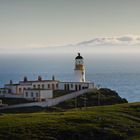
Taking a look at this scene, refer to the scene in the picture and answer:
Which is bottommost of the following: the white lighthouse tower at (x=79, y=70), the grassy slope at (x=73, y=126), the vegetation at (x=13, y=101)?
the grassy slope at (x=73, y=126)

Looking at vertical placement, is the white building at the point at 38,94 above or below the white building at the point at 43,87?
below

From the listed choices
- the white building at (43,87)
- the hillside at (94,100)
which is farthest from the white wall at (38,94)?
the hillside at (94,100)

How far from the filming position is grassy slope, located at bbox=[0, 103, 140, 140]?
76.5m

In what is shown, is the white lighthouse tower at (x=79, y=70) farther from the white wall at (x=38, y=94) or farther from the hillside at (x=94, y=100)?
the white wall at (x=38, y=94)

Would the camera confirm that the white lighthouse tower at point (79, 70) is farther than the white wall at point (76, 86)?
Yes

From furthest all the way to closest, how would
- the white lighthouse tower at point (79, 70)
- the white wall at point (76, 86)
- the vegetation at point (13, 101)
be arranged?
the white lighthouse tower at point (79, 70) → the white wall at point (76, 86) → the vegetation at point (13, 101)

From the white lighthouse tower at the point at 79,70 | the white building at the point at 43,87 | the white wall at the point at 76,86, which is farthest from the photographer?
the white lighthouse tower at the point at 79,70

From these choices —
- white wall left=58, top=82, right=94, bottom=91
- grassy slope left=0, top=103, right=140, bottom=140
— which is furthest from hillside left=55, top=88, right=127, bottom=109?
grassy slope left=0, top=103, right=140, bottom=140

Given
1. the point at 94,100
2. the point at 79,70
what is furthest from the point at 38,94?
the point at 79,70

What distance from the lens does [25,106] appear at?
98312mm

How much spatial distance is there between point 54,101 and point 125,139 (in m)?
23.3

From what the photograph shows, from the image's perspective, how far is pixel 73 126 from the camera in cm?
8019

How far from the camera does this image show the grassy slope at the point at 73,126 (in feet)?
251

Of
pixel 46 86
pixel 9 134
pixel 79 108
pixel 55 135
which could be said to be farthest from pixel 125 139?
pixel 46 86
